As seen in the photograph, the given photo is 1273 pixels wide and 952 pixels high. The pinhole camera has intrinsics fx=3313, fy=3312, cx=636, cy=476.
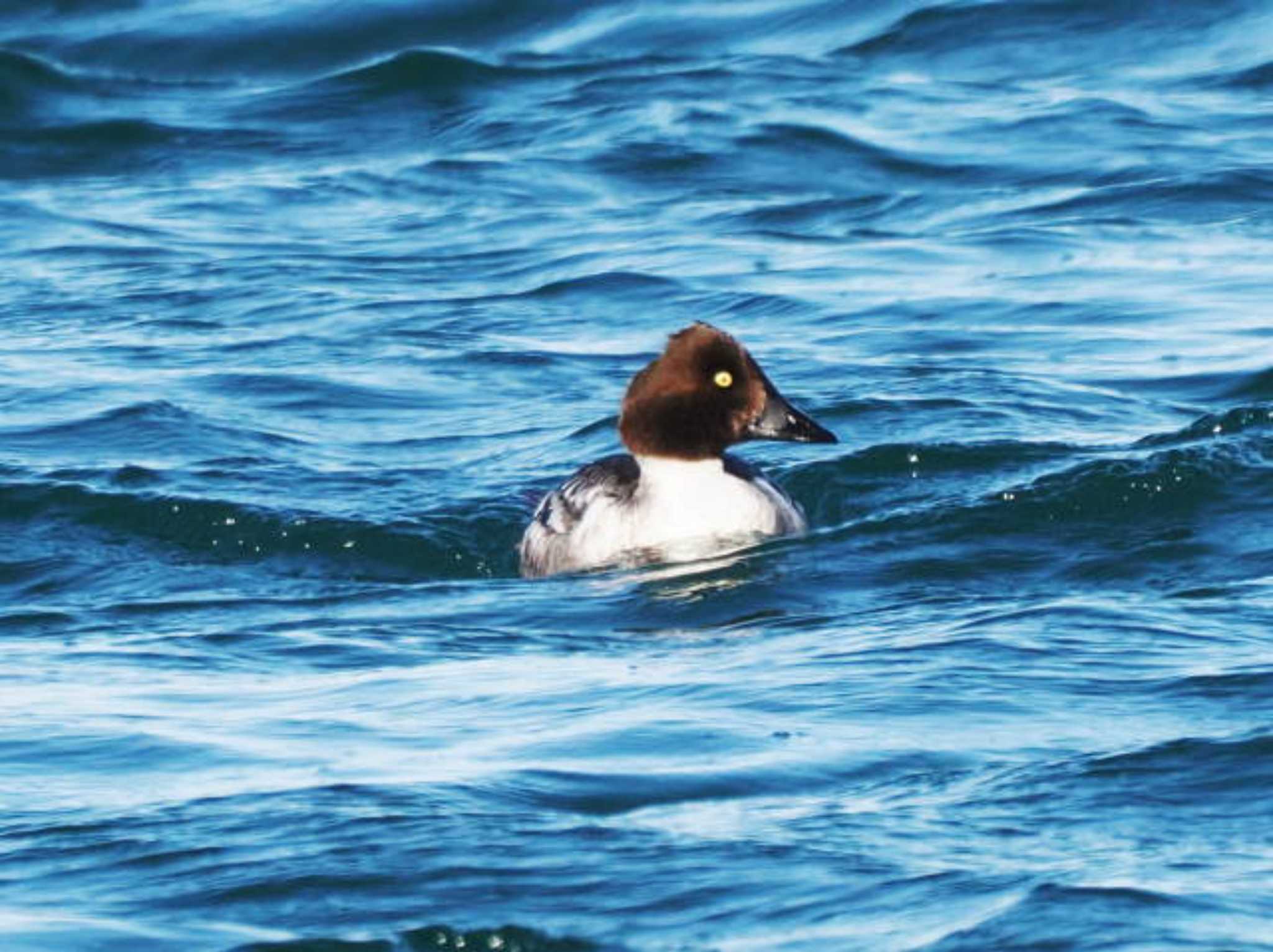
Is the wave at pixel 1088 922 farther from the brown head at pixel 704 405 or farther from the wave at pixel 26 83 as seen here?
the wave at pixel 26 83

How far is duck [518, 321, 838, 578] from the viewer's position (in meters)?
12.0

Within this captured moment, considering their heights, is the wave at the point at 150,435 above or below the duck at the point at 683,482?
above

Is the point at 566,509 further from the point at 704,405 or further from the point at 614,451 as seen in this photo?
the point at 614,451

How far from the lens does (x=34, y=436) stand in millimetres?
14422

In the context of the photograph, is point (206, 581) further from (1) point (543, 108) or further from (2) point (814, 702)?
(1) point (543, 108)

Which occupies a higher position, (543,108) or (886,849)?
(543,108)

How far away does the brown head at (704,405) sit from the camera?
1208cm

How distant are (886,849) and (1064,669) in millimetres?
2053

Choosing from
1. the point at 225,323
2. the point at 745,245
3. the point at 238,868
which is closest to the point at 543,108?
the point at 745,245

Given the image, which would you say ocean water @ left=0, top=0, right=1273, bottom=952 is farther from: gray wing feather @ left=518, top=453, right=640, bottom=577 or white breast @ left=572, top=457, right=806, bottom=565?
gray wing feather @ left=518, top=453, right=640, bottom=577

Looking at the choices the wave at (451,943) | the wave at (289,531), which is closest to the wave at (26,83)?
the wave at (289,531)

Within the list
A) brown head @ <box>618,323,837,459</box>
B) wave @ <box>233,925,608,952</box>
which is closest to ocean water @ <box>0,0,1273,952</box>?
wave @ <box>233,925,608,952</box>

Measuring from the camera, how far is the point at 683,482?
12164mm

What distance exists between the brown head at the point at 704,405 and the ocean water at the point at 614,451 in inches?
19.9
